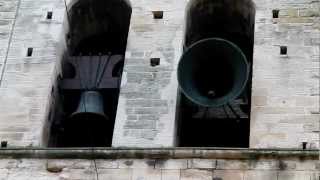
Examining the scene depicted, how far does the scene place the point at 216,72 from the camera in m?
14.1

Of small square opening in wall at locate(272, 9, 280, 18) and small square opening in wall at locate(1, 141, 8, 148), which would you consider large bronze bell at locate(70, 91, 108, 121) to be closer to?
small square opening in wall at locate(1, 141, 8, 148)

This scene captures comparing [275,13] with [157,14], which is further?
[157,14]

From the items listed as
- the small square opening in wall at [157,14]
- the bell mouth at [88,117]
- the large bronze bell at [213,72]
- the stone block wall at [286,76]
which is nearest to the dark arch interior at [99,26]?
the small square opening in wall at [157,14]

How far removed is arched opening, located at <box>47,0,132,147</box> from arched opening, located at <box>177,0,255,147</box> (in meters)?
0.83

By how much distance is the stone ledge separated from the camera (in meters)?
13.0

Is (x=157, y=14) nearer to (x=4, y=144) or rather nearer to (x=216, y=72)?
(x=216, y=72)

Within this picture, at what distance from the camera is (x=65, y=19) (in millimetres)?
14984

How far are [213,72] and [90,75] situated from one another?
1470mm

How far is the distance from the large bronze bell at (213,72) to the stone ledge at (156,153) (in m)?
0.65

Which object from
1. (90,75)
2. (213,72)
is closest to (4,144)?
(90,75)

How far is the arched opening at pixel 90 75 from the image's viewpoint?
1426 cm

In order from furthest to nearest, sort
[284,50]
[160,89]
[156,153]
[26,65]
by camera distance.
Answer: [26,65]
[284,50]
[160,89]
[156,153]

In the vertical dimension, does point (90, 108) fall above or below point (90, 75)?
below

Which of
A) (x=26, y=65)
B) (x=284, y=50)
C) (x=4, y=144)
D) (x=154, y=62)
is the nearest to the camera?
(x=4, y=144)
